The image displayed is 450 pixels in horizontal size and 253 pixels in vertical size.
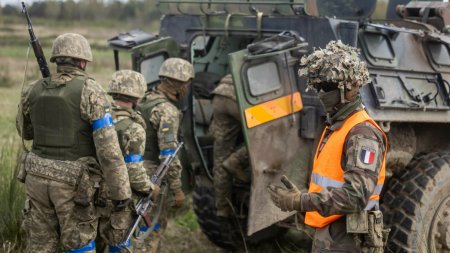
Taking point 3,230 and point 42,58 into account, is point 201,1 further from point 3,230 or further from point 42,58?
point 3,230

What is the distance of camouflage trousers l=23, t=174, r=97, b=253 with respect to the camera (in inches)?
177

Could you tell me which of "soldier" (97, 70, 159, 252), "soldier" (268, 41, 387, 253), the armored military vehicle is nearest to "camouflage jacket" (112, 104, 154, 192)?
Result: "soldier" (97, 70, 159, 252)

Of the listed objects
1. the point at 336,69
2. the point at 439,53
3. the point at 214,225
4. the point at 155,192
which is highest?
the point at 336,69

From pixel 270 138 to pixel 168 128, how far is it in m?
0.82

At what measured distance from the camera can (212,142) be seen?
645 cm

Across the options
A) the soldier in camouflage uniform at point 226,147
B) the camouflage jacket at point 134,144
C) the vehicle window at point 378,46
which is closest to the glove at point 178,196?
the soldier in camouflage uniform at point 226,147

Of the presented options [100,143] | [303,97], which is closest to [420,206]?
[303,97]

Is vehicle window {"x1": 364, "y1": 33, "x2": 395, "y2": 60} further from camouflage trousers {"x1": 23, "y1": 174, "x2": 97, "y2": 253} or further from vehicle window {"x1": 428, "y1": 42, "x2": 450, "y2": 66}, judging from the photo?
camouflage trousers {"x1": 23, "y1": 174, "x2": 97, "y2": 253}

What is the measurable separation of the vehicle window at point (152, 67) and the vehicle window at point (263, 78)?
4.44 feet

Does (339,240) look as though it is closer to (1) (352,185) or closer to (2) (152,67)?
(1) (352,185)

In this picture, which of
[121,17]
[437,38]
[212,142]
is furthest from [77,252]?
[121,17]

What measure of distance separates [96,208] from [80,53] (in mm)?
1013

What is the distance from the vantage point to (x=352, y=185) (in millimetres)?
3477

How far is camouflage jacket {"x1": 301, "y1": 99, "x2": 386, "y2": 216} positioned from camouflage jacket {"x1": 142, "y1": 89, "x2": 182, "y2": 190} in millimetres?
2100
